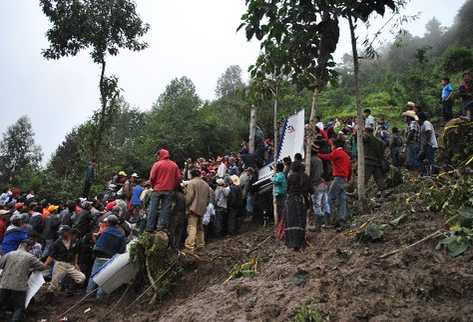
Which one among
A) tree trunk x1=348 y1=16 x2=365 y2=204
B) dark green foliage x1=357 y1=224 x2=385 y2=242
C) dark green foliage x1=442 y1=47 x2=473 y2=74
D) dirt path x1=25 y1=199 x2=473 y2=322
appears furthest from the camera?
A: dark green foliage x1=442 y1=47 x2=473 y2=74

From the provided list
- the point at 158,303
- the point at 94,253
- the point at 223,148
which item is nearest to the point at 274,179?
the point at 158,303

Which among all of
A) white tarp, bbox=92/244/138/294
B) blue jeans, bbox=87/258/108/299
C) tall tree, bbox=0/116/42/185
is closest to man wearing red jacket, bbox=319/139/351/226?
white tarp, bbox=92/244/138/294

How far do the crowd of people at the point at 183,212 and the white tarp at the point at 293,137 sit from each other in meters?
0.32

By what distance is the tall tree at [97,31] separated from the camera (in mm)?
20734

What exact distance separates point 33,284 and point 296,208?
17.6 feet

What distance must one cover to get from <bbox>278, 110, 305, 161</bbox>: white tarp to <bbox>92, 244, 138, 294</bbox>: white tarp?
4375 millimetres

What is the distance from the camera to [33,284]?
31.8 feet

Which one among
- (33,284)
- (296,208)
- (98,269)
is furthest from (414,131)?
(33,284)

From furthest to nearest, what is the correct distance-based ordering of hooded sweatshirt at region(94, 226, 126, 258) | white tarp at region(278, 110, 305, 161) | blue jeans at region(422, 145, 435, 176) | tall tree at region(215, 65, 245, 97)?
tall tree at region(215, 65, 245, 97) < white tarp at region(278, 110, 305, 161) < blue jeans at region(422, 145, 435, 176) < hooded sweatshirt at region(94, 226, 126, 258)

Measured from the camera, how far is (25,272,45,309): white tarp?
9.58 m

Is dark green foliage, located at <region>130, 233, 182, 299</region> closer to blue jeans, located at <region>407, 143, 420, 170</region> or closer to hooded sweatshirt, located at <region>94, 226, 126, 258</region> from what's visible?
hooded sweatshirt, located at <region>94, 226, 126, 258</region>

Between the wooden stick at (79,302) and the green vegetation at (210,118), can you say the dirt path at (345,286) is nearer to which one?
the wooden stick at (79,302)

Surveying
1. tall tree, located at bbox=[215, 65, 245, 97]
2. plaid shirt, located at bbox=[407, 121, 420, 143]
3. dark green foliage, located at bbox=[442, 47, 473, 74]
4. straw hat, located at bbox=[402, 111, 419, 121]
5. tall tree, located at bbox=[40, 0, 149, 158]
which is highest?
tall tree, located at bbox=[215, 65, 245, 97]

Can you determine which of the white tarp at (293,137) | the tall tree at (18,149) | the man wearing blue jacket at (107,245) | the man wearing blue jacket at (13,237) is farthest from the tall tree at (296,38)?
the tall tree at (18,149)
